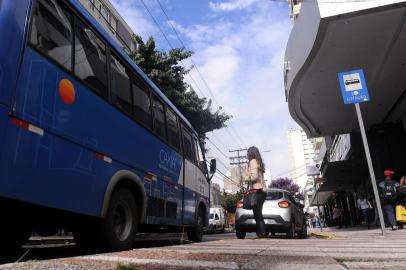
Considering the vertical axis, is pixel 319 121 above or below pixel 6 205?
above

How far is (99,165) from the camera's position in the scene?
492 centimetres

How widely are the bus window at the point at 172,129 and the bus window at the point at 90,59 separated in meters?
2.75

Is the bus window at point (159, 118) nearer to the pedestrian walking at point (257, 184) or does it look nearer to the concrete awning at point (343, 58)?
the pedestrian walking at point (257, 184)

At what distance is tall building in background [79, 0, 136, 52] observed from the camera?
29916 mm

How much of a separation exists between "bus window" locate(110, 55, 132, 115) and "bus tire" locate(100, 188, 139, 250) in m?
1.24

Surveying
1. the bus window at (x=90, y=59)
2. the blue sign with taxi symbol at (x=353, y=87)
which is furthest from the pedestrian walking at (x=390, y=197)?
the bus window at (x=90, y=59)

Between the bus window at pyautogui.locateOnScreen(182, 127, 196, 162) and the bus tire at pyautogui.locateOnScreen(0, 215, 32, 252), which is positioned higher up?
the bus window at pyautogui.locateOnScreen(182, 127, 196, 162)

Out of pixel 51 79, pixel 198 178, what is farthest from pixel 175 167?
pixel 51 79

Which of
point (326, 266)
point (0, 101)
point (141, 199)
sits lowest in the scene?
point (326, 266)

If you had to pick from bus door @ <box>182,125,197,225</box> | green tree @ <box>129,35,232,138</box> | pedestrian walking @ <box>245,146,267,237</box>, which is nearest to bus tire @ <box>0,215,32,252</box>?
bus door @ <box>182,125,197,225</box>

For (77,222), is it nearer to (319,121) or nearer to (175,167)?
(175,167)

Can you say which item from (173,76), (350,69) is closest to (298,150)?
(173,76)

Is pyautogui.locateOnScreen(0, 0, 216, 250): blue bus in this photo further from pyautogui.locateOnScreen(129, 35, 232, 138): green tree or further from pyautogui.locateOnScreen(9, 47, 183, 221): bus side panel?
pyautogui.locateOnScreen(129, 35, 232, 138): green tree

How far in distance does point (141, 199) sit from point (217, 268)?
140 inches
